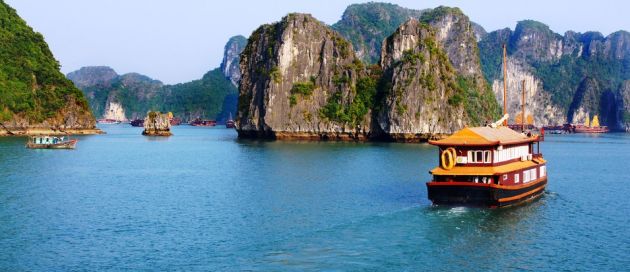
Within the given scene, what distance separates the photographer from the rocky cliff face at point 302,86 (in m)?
140

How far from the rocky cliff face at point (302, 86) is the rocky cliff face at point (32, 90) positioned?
138ft

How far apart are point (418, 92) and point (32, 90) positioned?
8829 centimetres

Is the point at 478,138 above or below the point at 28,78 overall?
below

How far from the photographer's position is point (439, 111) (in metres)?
134

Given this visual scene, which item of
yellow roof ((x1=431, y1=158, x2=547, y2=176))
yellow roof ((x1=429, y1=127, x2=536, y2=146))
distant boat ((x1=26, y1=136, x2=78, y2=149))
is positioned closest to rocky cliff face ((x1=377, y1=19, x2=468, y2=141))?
distant boat ((x1=26, y1=136, x2=78, y2=149))

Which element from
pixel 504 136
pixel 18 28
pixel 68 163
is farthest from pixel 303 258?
pixel 18 28

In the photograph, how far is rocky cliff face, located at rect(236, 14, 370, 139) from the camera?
458 ft

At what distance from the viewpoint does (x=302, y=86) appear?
143 metres

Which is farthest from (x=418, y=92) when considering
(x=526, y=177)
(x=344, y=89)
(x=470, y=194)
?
(x=470, y=194)

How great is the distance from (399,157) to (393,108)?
4710cm

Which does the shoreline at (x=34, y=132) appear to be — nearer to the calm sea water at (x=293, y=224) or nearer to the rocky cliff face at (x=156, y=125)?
the rocky cliff face at (x=156, y=125)

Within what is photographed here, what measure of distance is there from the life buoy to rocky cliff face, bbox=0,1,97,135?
125 meters

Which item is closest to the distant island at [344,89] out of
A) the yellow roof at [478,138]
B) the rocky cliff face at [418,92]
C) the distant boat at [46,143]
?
the rocky cliff face at [418,92]

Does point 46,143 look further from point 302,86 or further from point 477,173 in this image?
point 477,173
